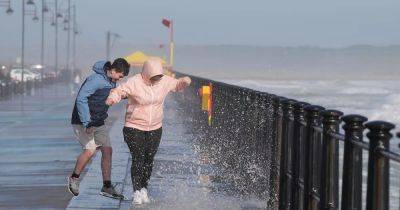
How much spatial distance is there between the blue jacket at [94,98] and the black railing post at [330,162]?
3.91 metres

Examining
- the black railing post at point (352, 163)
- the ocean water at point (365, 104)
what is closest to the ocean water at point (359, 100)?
the ocean water at point (365, 104)

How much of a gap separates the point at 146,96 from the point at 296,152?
2.44 metres

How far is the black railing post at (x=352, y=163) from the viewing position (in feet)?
22.7

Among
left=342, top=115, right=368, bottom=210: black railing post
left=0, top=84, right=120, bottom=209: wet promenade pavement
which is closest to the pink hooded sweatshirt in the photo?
left=0, top=84, right=120, bottom=209: wet promenade pavement

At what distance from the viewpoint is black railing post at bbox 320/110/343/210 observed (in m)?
7.84

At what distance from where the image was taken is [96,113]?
11.5 metres

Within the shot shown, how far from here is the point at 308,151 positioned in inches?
348

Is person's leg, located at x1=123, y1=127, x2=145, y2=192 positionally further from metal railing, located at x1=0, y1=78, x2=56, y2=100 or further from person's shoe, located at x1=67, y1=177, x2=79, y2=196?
metal railing, located at x1=0, y1=78, x2=56, y2=100

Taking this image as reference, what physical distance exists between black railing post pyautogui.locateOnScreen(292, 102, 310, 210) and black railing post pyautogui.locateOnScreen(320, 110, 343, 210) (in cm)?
130

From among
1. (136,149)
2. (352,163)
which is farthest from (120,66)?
(352,163)

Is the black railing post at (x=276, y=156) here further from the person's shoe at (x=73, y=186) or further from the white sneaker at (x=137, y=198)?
the person's shoe at (x=73, y=186)

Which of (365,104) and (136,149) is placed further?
(365,104)

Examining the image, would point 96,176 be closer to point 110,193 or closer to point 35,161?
point 110,193

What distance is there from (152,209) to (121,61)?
1625mm
